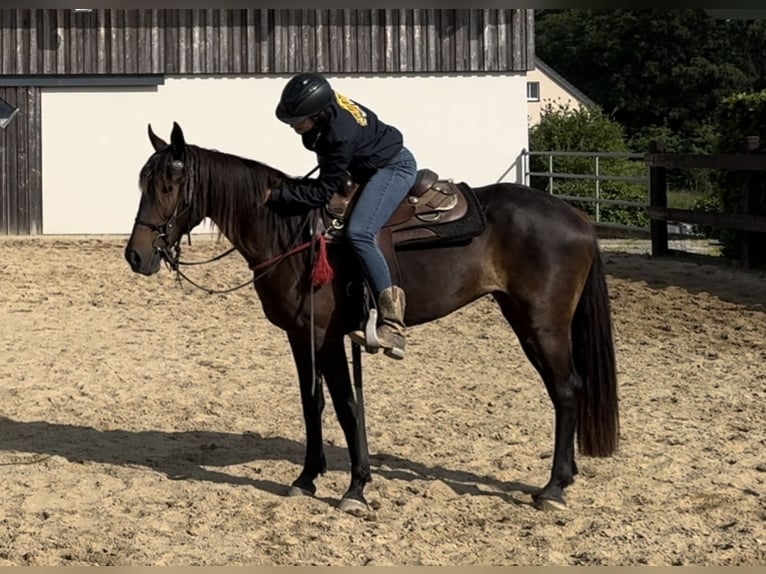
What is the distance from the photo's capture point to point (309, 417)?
5.33m

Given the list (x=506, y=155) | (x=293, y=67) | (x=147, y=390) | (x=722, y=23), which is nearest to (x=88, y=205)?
(x=293, y=67)

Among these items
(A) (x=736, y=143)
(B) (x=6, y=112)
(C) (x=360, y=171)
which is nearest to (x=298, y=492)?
(C) (x=360, y=171)

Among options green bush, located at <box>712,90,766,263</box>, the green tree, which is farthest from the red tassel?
the green tree

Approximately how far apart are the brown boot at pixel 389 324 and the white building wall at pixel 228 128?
14468mm

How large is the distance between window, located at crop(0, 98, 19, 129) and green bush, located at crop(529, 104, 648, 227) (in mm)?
9585

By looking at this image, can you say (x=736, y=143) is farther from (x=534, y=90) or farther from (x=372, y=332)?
(x=534, y=90)

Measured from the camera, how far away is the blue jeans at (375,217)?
4.87m

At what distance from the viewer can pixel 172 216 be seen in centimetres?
500

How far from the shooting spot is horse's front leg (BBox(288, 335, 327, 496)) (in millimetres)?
5160

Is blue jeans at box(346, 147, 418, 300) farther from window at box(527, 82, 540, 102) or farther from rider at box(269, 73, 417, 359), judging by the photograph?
window at box(527, 82, 540, 102)

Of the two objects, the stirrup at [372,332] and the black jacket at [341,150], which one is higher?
the black jacket at [341,150]

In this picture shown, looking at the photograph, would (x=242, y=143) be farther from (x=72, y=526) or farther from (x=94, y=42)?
(x=72, y=526)

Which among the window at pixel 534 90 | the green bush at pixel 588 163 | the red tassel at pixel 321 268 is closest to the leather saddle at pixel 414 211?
the red tassel at pixel 321 268

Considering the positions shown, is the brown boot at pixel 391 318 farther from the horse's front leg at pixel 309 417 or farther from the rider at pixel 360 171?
the horse's front leg at pixel 309 417
